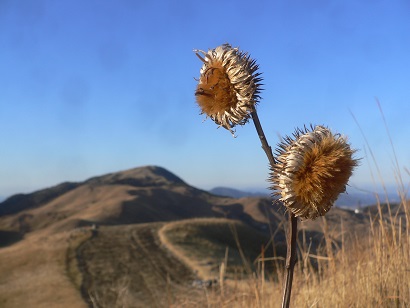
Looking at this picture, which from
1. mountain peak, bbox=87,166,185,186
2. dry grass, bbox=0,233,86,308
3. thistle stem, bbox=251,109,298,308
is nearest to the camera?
thistle stem, bbox=251,109,298,308

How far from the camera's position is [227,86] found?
57.4 inches

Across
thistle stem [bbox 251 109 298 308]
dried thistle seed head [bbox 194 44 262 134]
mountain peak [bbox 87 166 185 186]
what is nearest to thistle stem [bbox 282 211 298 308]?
thistle stem [bbox 251 109 298 308]

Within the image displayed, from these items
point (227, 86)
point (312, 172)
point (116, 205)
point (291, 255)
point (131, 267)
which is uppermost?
point (116, 205)

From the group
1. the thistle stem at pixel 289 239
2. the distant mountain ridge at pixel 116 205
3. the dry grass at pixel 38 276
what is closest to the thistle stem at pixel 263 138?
the thistle stem at pixel 289 239

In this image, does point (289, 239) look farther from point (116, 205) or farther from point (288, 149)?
point (116, 205)

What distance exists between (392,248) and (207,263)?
25.1m

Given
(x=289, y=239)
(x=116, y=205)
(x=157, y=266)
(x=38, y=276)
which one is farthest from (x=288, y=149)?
(x=116, y=205)

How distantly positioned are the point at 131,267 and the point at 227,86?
2627 centimetres

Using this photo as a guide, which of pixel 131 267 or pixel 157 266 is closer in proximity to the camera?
pixel 131 267

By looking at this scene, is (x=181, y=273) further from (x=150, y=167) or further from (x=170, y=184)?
(x=150, y=167)

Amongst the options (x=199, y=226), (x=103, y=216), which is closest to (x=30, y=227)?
(x=103, y=216)

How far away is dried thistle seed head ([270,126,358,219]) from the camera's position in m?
1.33

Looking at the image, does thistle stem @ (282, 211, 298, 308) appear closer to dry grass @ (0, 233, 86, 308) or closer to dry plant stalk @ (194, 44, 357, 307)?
dry plant stalk @ (194, 44, 357, 307)

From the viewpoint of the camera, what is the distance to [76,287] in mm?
22672
